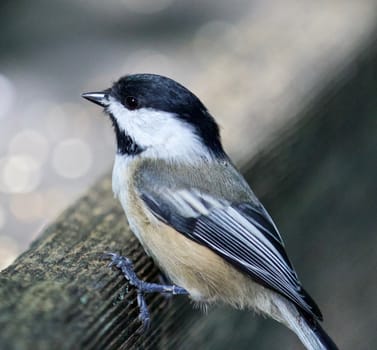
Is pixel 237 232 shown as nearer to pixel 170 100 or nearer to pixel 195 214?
pixel 195 214

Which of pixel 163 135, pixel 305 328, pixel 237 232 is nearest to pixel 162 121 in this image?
pixel 163 135

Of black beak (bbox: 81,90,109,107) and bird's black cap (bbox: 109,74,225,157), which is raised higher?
black beak (bbox: 81,90,109,107)

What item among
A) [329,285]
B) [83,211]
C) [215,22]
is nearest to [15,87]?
[215,22]

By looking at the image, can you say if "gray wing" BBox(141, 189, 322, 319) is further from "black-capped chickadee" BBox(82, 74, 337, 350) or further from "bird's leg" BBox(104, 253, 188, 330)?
"bird's leg" BBox(104, 253, 188, 330)

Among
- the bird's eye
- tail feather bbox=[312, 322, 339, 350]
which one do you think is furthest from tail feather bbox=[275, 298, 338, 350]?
the bird's eye

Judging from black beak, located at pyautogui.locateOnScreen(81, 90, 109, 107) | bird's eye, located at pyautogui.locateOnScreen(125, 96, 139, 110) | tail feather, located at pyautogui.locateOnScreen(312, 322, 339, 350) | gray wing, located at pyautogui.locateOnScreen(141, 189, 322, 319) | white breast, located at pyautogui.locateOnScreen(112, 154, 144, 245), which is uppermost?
black beak, located at pyautogui.locateOnScreen(81, 90, 109, 107)

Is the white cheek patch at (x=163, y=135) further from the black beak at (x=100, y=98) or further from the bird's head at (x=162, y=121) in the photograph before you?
the black beak at (x=100, y=98)

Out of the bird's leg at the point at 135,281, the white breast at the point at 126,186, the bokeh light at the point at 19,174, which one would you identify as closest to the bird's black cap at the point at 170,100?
the white breast at the point at 126,186
